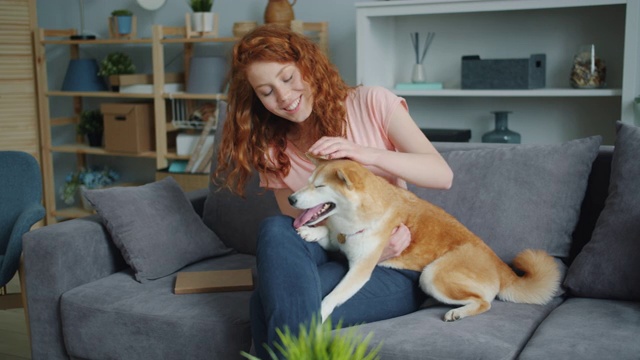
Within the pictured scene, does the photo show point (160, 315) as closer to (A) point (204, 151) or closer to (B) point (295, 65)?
(B) point (295, 65)

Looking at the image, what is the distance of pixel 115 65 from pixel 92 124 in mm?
417

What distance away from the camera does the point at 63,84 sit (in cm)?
454

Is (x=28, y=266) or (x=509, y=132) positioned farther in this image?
(x=509, y=132)

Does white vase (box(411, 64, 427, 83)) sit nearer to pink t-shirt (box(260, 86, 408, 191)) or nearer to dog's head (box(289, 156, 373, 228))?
pink t-shirt (box(260, 86, 408, 191))

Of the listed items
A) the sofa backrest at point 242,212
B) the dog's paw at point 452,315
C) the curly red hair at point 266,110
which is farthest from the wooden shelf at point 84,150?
the dog's paw at point 452,315

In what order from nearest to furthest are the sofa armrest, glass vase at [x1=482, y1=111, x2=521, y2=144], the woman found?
the woman
the sofa armrest
glass vase at [x1=482, y1=111, x2=521, y2=144]

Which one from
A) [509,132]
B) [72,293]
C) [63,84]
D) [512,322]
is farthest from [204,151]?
[512,322]

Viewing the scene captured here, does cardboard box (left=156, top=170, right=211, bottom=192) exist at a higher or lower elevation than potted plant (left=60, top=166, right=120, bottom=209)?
higher

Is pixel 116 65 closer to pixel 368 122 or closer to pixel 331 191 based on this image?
pixel 368 122

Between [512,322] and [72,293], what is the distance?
4.16 feet

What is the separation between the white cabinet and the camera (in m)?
3.32

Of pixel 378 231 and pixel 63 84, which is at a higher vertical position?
pixel 63 84

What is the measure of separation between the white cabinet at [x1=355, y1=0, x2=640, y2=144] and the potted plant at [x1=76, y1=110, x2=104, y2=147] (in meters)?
1.83

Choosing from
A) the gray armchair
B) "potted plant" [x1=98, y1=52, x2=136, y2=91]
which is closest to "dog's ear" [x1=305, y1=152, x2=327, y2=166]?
the gray armchair
